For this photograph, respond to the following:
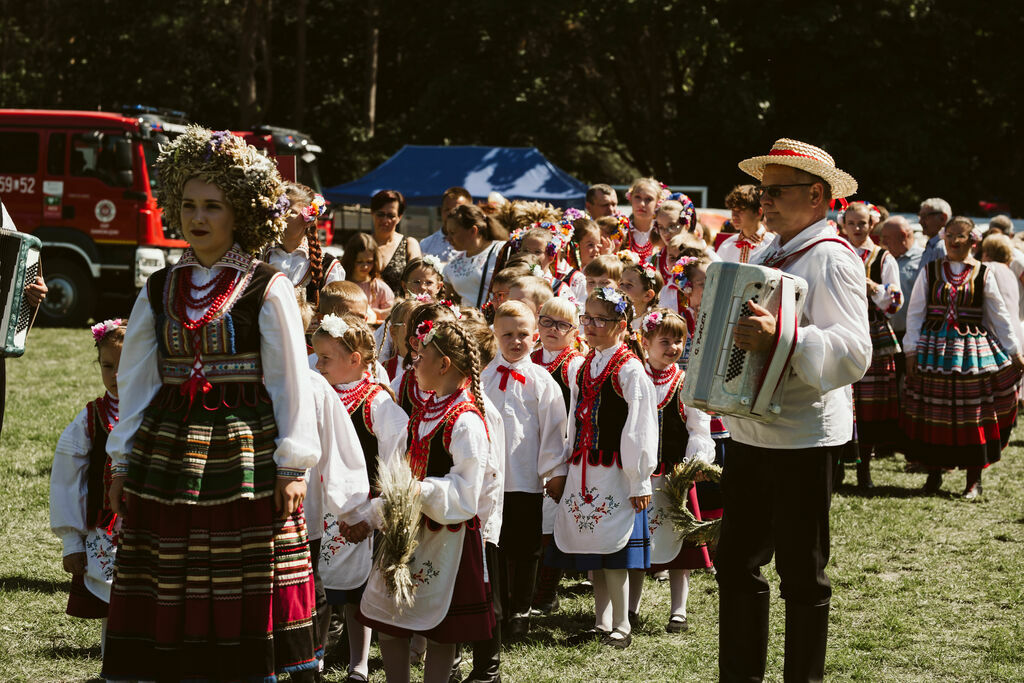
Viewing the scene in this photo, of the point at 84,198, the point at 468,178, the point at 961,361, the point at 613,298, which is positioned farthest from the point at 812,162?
the point at 468,178

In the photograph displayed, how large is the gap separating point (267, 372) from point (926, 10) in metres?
23.6

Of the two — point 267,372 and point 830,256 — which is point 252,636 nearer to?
point 267,372

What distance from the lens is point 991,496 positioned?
8.54m

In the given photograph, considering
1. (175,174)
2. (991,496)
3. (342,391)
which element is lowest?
(991,496)

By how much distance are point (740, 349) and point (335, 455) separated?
4.70ft

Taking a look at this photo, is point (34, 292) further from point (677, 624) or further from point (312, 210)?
point (677, 624)

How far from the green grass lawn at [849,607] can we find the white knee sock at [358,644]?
129mm

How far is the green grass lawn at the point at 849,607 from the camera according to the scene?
16.1 feet

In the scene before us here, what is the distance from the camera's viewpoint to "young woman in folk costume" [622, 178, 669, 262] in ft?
28.6

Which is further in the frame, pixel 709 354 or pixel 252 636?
pixel 709 354

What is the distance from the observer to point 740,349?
391 cm

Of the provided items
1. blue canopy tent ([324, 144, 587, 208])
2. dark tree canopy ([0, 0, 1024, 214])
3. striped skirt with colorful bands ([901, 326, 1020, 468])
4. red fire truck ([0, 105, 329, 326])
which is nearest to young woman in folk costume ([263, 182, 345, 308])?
striped skirt with colorful bands ([901, 326, 1020, 468])

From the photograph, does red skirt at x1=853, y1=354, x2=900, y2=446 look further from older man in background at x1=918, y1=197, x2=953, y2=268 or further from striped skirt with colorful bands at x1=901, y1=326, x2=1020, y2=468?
older man in background at x1=918, y1=197, x2=953, y2=268

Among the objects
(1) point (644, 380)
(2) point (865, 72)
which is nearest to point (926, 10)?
(2) point (865, 72)
